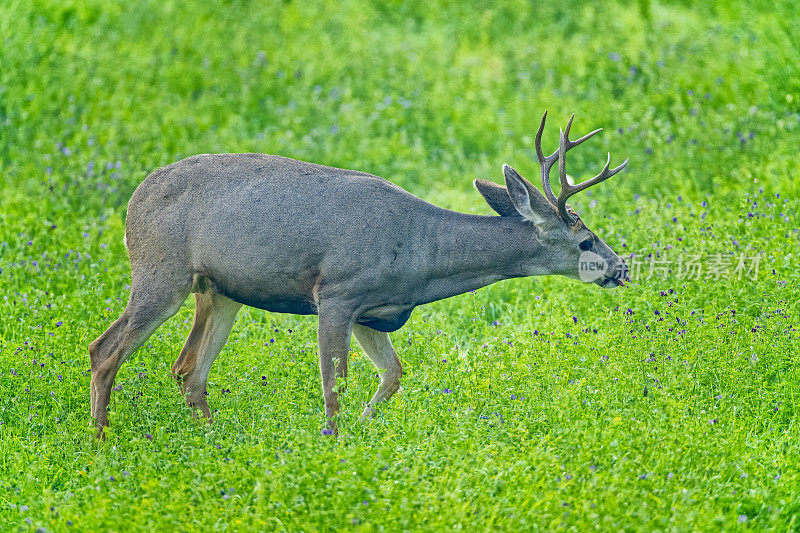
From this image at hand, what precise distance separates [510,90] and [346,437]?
7.96m

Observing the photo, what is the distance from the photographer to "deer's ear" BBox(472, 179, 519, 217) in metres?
6.80

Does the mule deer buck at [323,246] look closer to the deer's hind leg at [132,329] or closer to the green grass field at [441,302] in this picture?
the deer's hind leg at [132,329]

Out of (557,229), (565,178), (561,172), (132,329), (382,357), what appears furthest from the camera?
(382,357)

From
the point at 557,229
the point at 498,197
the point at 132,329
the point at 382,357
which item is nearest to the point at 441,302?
the point at 382,357

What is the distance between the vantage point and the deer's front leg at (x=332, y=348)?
20.9 ft

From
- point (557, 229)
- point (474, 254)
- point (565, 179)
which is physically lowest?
point (474, 254)

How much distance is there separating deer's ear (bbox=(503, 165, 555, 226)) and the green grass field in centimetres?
98

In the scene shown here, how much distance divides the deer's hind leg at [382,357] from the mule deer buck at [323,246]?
149 millimetres

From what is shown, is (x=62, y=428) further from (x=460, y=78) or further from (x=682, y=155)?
(x=460, y=78)

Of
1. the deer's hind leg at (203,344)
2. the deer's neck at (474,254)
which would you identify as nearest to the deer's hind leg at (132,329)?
the deer's hind leg at (203,344)

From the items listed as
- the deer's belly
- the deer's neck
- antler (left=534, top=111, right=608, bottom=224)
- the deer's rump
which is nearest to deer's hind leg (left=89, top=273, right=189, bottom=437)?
the deer's rump

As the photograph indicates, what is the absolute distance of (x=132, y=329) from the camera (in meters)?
6.55

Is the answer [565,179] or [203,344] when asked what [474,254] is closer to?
[565,179]

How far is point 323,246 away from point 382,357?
3.20 ft
